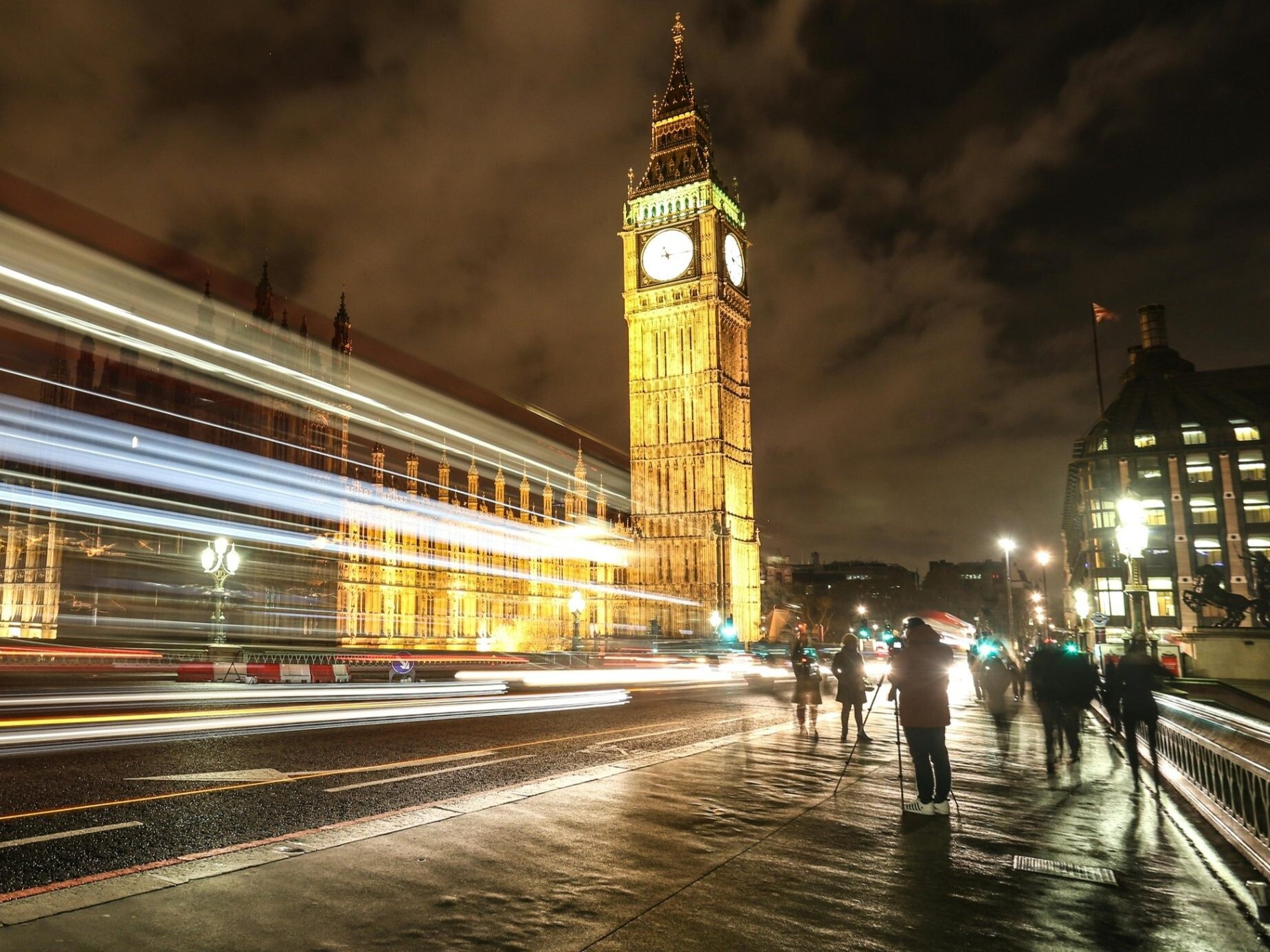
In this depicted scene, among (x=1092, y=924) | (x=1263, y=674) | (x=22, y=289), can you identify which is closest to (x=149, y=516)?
(x=22, y=289)

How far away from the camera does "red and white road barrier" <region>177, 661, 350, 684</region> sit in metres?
22.0

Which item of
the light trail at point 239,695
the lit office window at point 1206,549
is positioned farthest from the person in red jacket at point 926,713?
the lit office window at point 1206,549

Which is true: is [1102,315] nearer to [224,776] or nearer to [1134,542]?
[1134,542]

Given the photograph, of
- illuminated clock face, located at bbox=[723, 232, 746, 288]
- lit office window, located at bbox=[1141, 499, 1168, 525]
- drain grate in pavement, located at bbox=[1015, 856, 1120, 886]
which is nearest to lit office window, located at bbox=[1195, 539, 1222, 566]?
lit office window, located at bbox=[1141, 499, 1168, 525]

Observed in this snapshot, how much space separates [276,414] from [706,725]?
4326cm

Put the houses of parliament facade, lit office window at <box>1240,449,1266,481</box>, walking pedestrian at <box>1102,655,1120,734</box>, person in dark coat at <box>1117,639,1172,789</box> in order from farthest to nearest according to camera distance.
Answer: lit office window at <box>1240,449,1266,481</box>
the houses of parliament facade
walking pedestrian at <box>1102,655,1120,734</box>
person in dark coat at <box>1117,639,1172,789</box>

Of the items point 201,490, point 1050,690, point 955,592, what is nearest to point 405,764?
point 1050,690

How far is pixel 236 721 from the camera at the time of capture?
14281 mm

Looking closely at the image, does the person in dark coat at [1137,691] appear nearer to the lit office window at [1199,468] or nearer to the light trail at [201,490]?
the light trail at [201,490]

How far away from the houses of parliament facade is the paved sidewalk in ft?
102

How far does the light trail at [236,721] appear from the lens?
468 inches

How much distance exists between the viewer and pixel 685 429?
236 ft

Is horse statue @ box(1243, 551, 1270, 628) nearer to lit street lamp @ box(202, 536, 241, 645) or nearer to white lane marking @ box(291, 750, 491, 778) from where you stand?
white lane marking @ box(291, 750, 491, 778)

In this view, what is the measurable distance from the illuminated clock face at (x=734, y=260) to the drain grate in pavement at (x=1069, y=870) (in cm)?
7078
